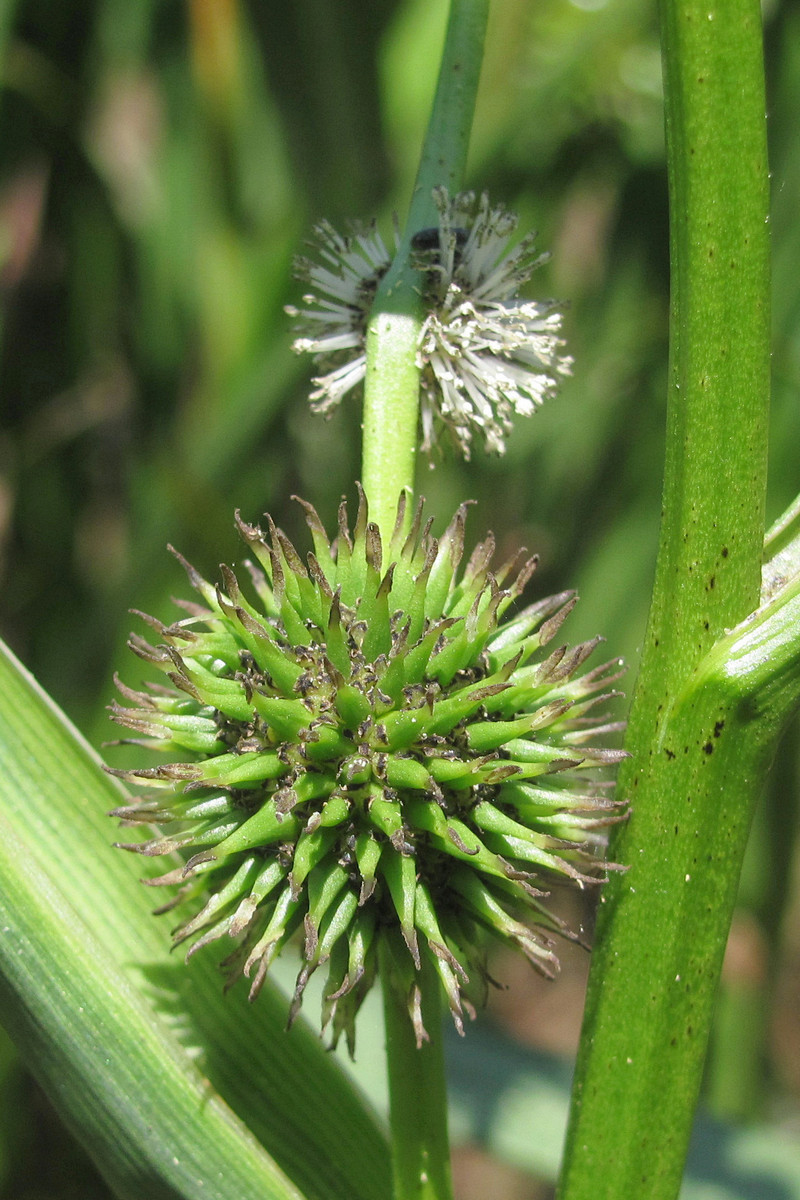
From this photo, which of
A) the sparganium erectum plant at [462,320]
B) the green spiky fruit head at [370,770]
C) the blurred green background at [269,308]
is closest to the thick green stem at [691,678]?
the green spiky fruit head at [370,770]

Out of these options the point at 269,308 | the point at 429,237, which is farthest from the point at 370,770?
the point at 269,308

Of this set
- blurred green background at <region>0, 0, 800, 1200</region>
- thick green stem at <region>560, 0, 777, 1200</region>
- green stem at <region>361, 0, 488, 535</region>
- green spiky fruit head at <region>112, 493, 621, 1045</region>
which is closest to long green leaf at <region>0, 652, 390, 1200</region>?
green spiky fruit head at <region>112, 493, 621, 1045</region>

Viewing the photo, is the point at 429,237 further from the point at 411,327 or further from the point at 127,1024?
the point at 127,1024

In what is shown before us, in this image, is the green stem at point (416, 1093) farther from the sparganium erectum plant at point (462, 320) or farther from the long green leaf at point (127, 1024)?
the sparganium erectum plant at point (462, 320)

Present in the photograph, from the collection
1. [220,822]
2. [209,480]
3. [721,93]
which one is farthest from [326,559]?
[209,480]

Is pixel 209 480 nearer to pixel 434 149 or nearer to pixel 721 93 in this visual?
pixel 434 149

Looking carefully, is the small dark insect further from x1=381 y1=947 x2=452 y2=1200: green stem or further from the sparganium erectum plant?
x1=381 y1=947 x2=452 y2=1200: green stem
